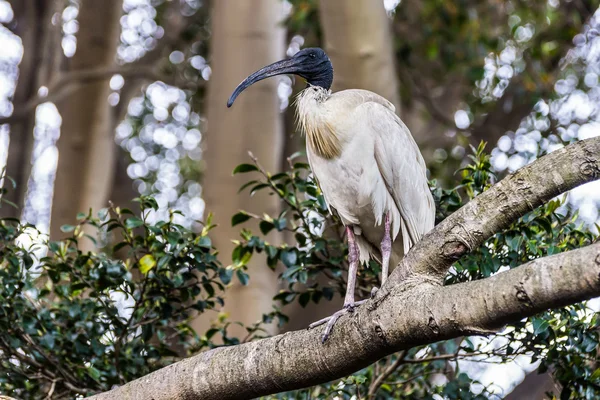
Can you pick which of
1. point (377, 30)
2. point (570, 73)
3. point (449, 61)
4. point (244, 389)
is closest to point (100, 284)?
point (244, 389)

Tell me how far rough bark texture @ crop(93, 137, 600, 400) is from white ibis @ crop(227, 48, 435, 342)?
3.55ft

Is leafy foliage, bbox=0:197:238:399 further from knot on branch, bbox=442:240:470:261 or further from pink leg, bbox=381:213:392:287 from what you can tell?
knot on branch, bbox=442:240:470:261

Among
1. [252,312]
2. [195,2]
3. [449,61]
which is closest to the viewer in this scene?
[252,312]

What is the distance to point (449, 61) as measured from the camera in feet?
26.5

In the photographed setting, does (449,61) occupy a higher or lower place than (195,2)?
lower

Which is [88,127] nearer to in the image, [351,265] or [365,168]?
[365,168]

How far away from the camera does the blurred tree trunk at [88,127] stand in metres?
6.94

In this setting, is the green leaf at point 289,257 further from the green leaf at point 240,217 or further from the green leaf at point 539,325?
the green leaf at point 539,325

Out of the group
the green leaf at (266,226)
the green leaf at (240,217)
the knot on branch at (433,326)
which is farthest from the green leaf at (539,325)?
the green leaf at (240,217)

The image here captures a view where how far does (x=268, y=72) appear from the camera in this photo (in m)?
4.19

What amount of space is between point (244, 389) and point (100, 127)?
187 inches

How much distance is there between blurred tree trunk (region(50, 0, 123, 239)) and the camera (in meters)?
6.94

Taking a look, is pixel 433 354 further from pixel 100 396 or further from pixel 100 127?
pixel 100 127

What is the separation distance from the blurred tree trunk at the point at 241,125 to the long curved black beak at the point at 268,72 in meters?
1.89
